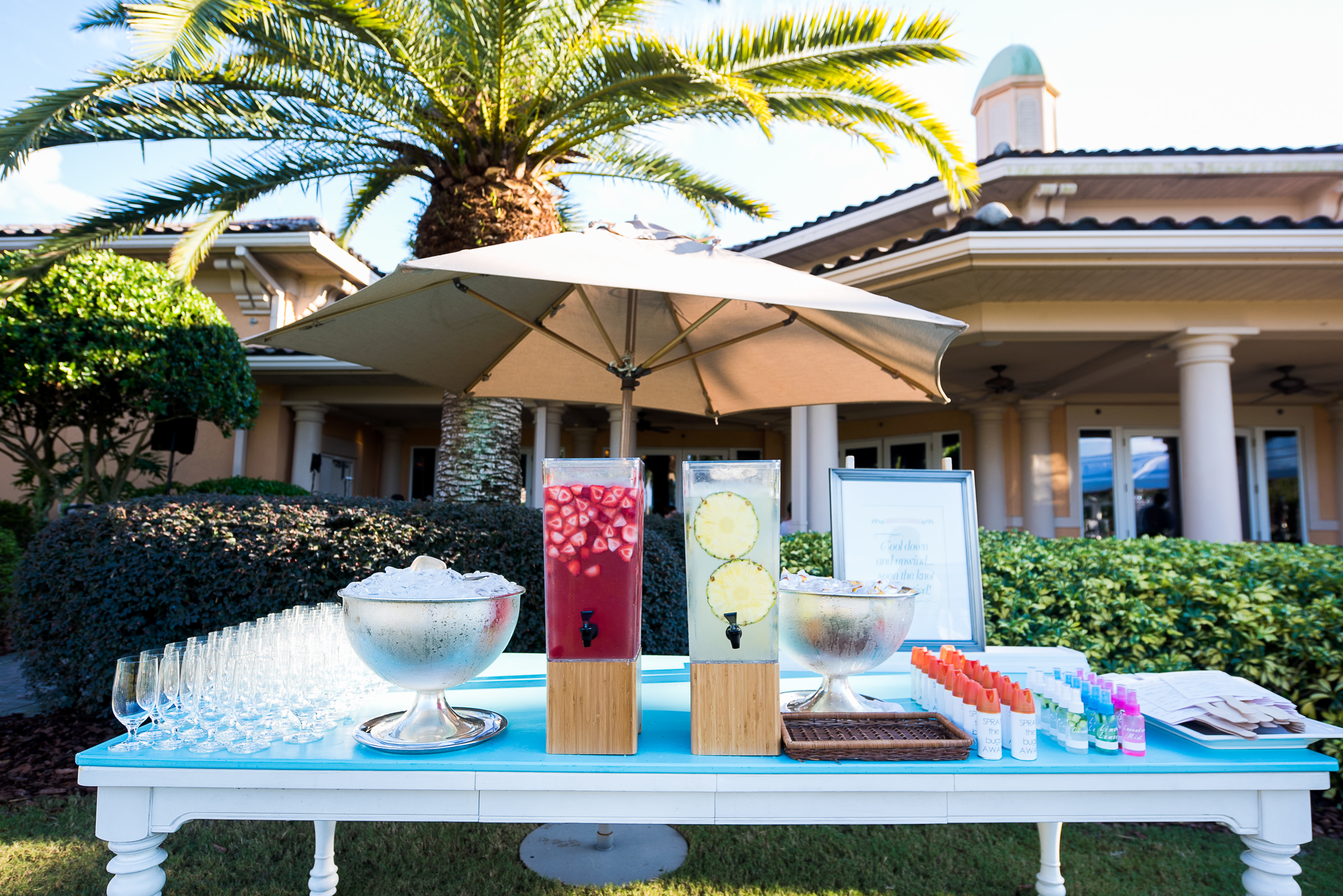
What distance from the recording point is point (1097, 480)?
10133 millimetres

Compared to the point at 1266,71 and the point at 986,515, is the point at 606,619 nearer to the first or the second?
the point at 1266,71

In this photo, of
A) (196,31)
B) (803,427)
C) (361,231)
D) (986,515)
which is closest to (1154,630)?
(803,427)

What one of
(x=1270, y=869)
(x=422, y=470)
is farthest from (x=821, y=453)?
(x=422, y=470)

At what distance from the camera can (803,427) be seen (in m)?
7.38

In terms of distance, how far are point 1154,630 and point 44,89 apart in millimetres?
6433

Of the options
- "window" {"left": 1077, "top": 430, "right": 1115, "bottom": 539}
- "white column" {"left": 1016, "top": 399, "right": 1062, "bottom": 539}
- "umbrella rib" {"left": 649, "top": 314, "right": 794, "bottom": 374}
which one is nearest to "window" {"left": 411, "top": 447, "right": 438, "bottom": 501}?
"white column" {"left": 1016, "top": 399, "right": 1062, "bottom": 539}

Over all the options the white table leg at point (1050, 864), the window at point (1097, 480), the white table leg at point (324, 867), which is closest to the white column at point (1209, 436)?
the window at point (1097, 480)

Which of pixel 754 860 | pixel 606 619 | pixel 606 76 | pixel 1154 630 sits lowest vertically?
pixel 754 860

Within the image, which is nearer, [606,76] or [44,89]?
[44,89]

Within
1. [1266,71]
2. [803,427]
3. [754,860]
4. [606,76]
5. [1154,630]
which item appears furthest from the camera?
[803,427]

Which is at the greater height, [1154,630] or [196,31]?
[196,31]

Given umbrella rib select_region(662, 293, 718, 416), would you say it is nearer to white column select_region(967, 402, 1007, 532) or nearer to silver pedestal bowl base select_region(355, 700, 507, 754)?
silver pedestal bowl base select_region(355, 700, 507, 754)

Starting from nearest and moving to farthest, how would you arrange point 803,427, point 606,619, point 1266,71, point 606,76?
1. point 606,619
2. point 606,76
3. point 1266,71
4. point 803,427

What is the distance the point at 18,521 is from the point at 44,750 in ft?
18.6
